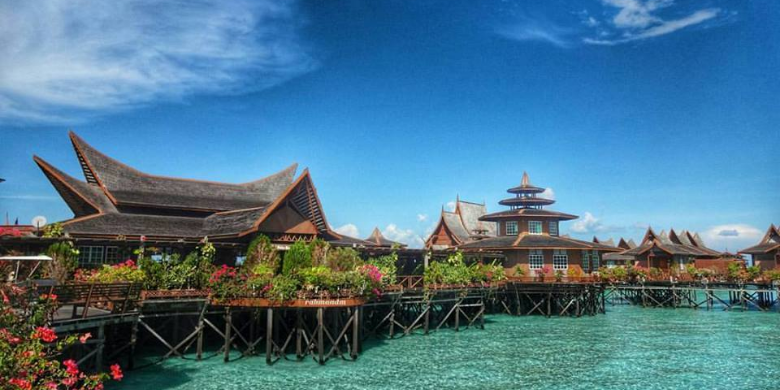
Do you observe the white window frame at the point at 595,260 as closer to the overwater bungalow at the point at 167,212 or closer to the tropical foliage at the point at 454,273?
the tropical foliage at the point at 454,273

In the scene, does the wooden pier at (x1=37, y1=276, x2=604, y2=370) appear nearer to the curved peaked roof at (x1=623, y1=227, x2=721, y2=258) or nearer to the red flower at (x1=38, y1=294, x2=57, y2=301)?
the red flower at (x1=38, y1=294, x2=57, y2=301)

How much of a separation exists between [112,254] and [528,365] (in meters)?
19.4

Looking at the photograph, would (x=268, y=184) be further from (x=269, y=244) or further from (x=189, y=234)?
(x=269, y=244)

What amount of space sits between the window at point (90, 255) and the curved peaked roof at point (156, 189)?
502 cm

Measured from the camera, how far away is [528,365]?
Result: 21188mm

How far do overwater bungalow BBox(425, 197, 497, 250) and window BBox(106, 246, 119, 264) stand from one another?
2983 centimetres

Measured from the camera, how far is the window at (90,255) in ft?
80.2

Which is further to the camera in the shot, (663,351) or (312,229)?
(312,229)

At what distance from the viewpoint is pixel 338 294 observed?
2025cm

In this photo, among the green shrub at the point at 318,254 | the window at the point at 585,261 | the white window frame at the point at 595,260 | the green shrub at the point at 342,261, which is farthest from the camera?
the white window frame at the point at 595,260

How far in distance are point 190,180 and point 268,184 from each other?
5.19 metres

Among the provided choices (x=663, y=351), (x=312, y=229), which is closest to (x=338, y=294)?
(x=312, y=229)

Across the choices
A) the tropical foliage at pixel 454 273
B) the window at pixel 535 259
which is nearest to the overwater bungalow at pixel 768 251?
the window at pixel 535 259

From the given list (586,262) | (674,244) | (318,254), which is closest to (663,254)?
(674,244)
